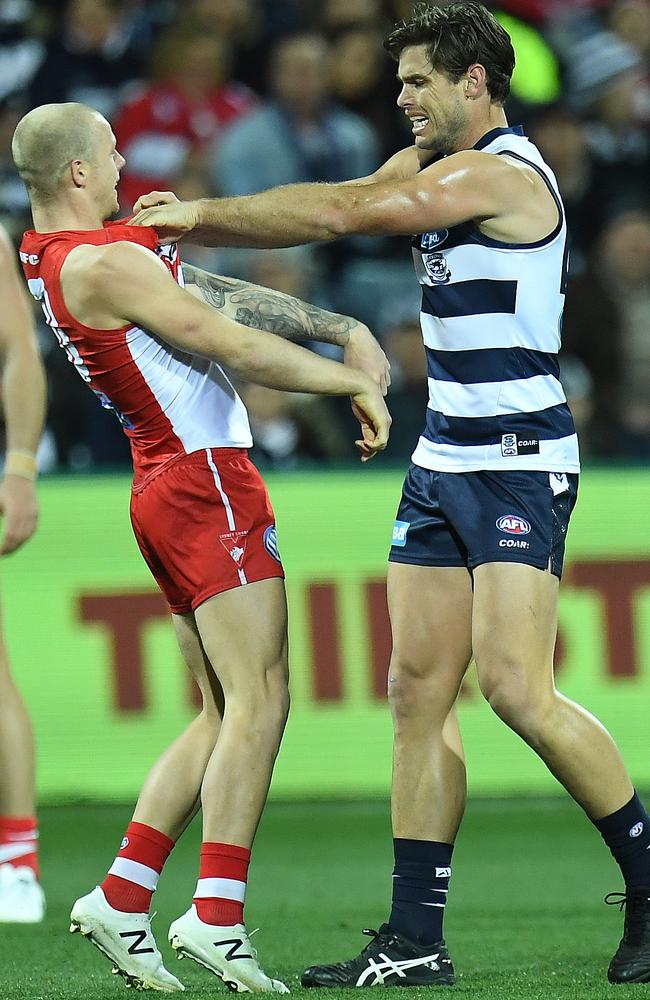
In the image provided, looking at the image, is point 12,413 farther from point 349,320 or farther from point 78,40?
point 78,40

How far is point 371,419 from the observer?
379cm

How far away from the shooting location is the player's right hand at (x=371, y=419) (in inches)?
149

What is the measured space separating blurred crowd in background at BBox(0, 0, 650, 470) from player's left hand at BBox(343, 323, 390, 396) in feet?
13.9

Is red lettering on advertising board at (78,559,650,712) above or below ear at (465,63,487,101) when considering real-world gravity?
below

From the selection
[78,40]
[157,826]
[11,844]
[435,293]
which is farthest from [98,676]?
[78,40]

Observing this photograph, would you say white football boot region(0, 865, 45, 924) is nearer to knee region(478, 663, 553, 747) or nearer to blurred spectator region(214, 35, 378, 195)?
knee region(478, 663, 553, 747)

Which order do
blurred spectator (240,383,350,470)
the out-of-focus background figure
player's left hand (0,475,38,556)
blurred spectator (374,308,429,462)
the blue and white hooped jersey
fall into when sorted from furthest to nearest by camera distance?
blurred spectator (374,308,429,462) → blurred spectator (240,383,350,470) → the out-of-focus background figure → player's left hand (0,475,38,556) → the blue and white hooped jersey

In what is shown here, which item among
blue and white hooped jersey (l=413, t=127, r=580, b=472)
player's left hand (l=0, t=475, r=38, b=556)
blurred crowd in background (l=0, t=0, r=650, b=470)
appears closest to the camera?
blue and white hooped jersey (l=413, t=127, r=580, b=472)

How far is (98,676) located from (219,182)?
3.36 meters

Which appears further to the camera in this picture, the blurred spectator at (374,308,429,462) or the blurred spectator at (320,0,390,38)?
the blurred spectator at (320,0,390,38)

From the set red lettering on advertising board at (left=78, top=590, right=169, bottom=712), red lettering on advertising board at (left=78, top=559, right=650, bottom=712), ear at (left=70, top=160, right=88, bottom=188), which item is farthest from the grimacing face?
red lettering on advertising board at (left=78, top=590, right=169, bottom=712)

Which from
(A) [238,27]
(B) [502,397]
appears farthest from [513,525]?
(A) [238,27]

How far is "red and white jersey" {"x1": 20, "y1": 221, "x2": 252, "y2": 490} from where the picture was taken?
3.94m

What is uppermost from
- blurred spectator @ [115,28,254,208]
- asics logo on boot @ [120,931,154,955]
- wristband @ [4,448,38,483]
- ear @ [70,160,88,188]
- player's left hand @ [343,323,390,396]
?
blurred spectator @ [115,28,254,208]
